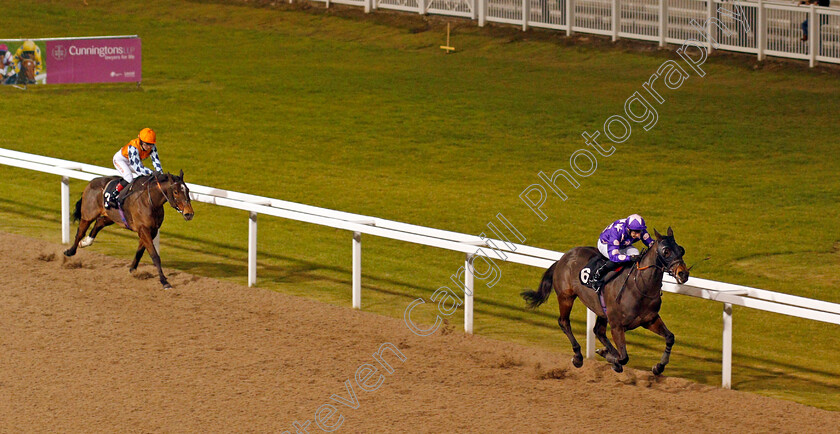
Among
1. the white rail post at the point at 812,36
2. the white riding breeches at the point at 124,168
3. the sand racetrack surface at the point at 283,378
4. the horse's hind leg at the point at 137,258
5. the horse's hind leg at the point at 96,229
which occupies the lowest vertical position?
the sand racetrack surface at the point at 283,378

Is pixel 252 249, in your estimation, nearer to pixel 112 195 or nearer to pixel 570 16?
pixel 112 195

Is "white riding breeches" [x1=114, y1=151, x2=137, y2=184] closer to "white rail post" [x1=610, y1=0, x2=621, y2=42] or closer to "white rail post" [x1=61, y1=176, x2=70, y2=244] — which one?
"white rail post" [x1=61, y1=176, x2=70, y2=244]

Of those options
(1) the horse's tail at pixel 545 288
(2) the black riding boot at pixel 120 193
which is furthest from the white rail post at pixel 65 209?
(1) the horse's tail at pixel 545 288

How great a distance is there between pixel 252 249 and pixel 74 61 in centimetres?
1245

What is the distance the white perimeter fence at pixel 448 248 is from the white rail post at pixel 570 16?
1428cm

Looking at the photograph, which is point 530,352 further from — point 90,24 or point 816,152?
point 90,24

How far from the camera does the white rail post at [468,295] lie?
9266mm

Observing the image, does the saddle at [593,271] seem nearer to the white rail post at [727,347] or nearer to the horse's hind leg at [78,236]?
the white rail post at [727,347]

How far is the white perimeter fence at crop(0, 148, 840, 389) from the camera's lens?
8039 mm

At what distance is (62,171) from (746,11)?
14566 millimetres

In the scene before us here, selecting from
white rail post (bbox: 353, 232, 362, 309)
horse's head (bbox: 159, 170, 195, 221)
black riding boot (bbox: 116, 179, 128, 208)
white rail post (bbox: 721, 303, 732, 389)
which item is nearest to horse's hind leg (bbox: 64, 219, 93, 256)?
black riding boot (bbox: 116, 179, 128, 208)

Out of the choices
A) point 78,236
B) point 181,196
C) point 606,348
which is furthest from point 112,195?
point 606,348

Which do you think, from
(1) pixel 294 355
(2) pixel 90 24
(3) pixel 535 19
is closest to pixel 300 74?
(3) pixel 535 19

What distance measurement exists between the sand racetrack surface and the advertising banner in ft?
37.9
